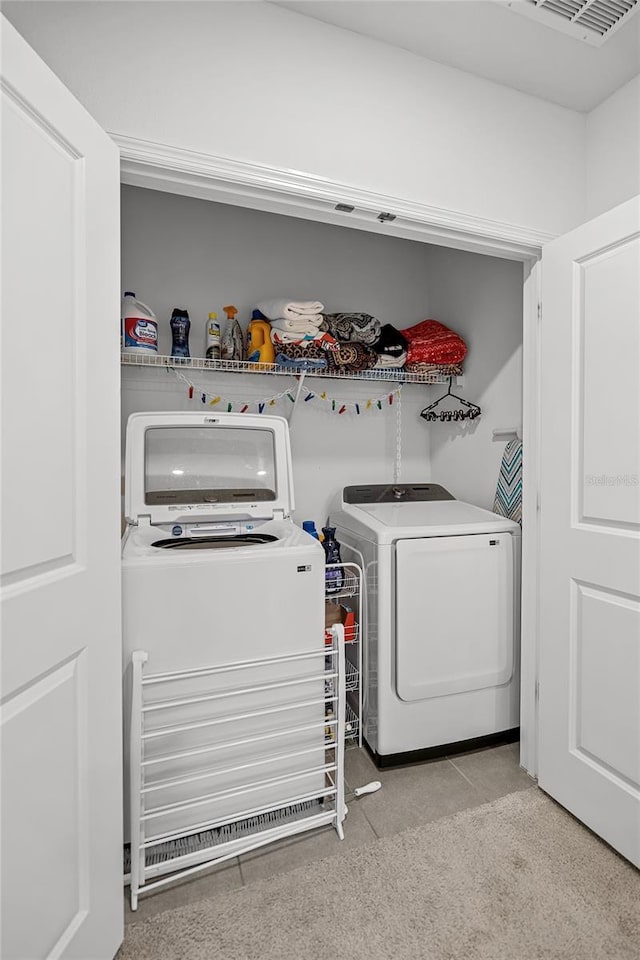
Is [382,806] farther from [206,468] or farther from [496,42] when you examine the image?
[496,42]

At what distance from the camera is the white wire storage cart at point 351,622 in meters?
2.05

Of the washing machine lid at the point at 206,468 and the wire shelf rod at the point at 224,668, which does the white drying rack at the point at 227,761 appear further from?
the washing machine lid at the point at 206,468

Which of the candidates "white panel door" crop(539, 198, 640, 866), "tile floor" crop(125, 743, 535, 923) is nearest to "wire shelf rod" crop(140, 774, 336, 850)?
"tile floor" crop(125, 743, 535, 923)

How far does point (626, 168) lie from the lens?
176 centimetres

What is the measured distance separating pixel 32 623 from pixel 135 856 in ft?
2.89

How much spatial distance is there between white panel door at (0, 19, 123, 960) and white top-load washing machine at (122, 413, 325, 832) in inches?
9.7

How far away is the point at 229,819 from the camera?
61.3 inches

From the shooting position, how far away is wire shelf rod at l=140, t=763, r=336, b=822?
146 centimetres

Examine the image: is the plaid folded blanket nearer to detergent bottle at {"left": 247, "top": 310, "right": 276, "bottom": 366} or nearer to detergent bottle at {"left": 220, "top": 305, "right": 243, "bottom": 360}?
detergent bottle at {"left": 247, "top": 310, "right": 276, "bottom": 366}

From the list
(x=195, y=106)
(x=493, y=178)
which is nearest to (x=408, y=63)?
(x=493, y=178)

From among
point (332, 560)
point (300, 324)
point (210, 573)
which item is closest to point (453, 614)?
point (332, 560)

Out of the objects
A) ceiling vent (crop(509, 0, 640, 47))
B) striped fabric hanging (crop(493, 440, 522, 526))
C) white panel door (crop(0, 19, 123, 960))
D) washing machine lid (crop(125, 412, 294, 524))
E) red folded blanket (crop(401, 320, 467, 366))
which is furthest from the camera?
red folded blanket (crop(401, 320, 467, 366))

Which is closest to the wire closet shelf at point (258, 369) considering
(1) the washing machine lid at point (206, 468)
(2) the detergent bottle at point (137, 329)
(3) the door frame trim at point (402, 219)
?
(2) the detergent bottle at point (137, 329)

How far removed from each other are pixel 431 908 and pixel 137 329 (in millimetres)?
2221
